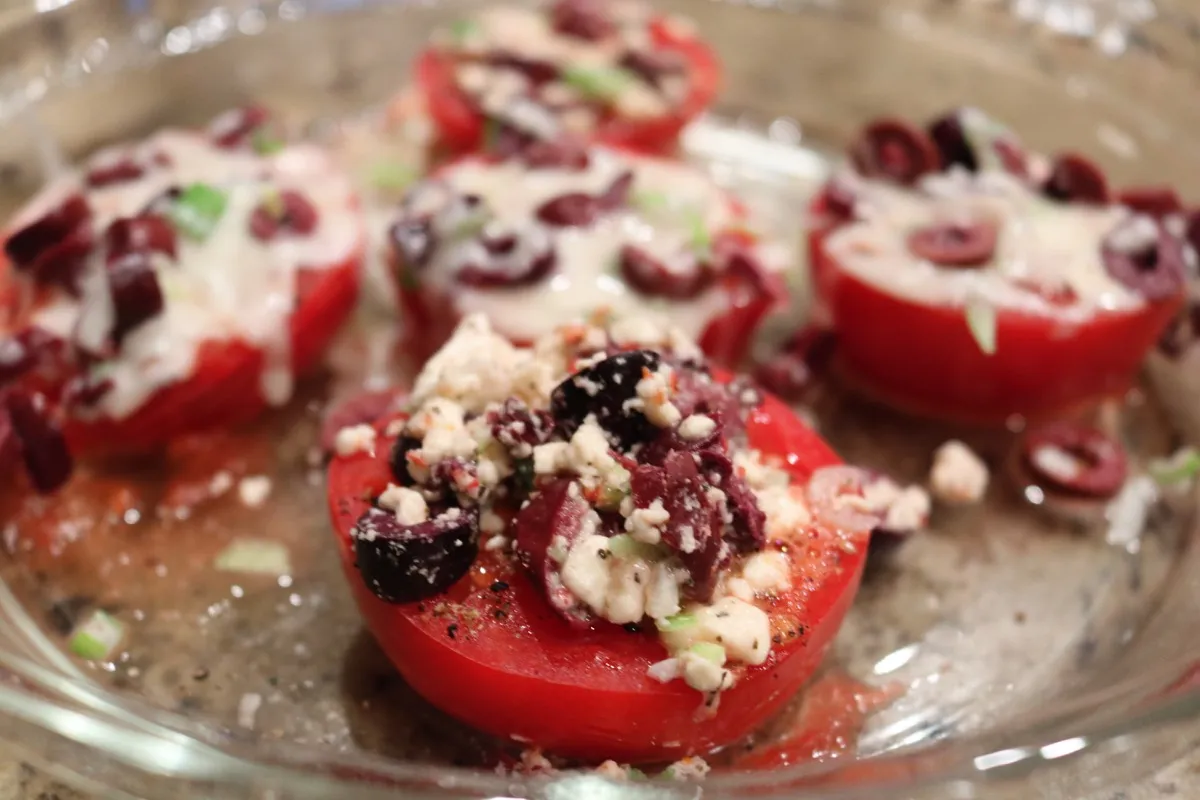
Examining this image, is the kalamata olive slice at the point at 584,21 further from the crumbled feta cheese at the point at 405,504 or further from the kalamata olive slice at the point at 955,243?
the crumbled feta cheese at the point at 405,504

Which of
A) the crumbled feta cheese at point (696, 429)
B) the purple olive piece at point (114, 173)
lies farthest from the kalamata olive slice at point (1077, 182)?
the purple olive piece at point (114, 173)

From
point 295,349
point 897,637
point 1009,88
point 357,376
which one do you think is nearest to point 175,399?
point 295,349

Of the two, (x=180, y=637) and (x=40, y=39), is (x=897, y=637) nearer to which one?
(x=180, y=637)

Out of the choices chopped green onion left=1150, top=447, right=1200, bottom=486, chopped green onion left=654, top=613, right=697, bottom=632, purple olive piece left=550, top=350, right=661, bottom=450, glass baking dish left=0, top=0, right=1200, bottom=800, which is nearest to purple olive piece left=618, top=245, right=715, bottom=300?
glass baking dish left=0, top=0, right=1200, bottom=800

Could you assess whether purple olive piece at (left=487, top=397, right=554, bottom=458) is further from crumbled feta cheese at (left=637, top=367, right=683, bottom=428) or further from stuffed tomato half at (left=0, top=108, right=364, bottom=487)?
stuffed tomato half at (left=0, top=108, right=364, bottom=487)

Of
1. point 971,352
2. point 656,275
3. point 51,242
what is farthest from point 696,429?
point 51,242
